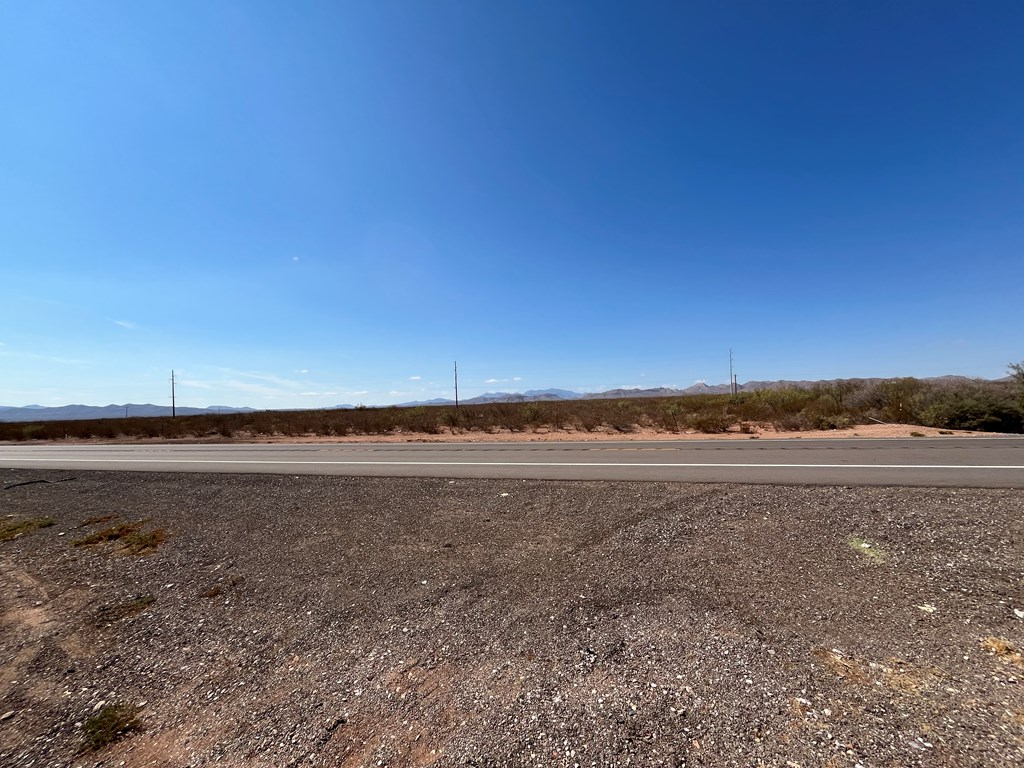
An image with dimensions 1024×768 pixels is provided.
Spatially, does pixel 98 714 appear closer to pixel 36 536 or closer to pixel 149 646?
pixel 149 646

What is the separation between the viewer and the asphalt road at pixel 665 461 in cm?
772

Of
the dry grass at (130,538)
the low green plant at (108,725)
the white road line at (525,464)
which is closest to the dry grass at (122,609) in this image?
the low green plant at (108,725)

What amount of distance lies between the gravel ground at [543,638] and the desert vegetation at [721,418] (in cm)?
1387

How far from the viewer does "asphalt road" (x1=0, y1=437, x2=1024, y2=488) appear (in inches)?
304

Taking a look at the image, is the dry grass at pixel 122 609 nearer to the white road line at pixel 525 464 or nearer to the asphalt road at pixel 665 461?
the asphalt road at pixel 665 461

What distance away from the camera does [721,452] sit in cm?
1106

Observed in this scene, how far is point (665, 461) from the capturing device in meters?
9.96

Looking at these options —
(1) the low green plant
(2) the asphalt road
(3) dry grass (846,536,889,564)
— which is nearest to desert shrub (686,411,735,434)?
(2) the asphalt road

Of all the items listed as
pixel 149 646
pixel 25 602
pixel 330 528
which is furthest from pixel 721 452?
pixel 25 602

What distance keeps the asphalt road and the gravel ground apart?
6.01ft

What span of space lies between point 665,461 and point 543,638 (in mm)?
7574

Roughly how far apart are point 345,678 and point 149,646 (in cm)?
187

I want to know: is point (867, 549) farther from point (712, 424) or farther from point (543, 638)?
point (712, 424)

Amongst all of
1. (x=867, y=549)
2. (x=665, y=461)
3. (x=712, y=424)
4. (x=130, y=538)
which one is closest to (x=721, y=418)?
(x=712, y=424)
